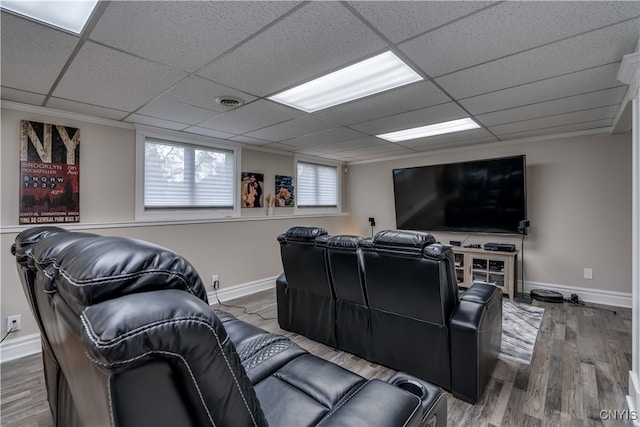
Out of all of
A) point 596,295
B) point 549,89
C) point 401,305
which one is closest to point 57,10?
point 401,305

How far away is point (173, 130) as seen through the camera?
3.49 metres

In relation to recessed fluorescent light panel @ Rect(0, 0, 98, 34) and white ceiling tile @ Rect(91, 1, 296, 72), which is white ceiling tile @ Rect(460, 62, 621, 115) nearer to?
white ceiling tile @ Rect(91, 1, 296, 72)

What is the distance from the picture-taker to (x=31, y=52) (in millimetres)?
1737

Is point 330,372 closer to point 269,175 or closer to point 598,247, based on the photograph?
point 269,175

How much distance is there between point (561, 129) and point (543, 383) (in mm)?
3091

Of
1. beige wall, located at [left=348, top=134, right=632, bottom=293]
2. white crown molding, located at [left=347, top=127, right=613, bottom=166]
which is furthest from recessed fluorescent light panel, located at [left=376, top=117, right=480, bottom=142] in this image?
beige wall, located at [left=348, top=134, right=632, bottom=293]

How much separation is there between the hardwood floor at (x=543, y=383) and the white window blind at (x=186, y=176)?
1.86 meters

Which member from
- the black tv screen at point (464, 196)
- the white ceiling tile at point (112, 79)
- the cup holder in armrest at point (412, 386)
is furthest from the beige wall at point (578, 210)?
the white ceiling tile at point (112, 79)

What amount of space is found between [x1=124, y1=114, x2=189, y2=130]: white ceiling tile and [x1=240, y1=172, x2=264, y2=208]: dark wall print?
1148mm

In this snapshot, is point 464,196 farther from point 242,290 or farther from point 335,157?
point 242,290

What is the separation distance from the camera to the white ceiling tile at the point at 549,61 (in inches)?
64.9

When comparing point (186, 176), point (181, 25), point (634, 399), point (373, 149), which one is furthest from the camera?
point (373, 149)

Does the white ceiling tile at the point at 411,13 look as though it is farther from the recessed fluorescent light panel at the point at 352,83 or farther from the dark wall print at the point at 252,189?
the dark wall print at the point at 252,189

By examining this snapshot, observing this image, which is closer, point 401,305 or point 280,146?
point 401,305
